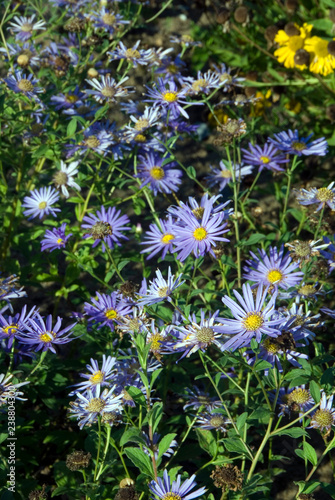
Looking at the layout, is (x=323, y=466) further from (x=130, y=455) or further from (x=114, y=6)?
(x=114, y=6)

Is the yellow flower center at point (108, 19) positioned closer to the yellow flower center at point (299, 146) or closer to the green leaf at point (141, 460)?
the yellow flower center at point (299, 146)

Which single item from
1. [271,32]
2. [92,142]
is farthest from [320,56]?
[92,142]

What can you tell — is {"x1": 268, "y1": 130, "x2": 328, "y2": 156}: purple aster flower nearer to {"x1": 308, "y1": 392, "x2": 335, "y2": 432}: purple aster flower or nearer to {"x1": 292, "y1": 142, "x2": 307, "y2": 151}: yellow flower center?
{"x1": 292, "y1": 142, "x2": 307, "y2": 151}: yellow flower center

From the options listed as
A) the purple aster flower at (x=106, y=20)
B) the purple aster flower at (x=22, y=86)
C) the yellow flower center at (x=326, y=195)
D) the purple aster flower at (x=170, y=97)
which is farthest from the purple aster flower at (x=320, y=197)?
the purple aster flower at (x=106, y=20)

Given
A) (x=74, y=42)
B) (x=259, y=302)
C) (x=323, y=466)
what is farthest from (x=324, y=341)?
(x=74, y=42)

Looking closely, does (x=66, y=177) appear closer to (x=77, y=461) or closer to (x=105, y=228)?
(x=105, y=228)

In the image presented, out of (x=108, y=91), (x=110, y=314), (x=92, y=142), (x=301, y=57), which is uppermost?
(x=301, y=57)

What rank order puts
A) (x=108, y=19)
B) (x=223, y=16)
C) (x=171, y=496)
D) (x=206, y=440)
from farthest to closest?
1. (x=223, y=16)
2. (x=108, y=19)
3. (x=206, y=440)
4. (x=171, y=496)
